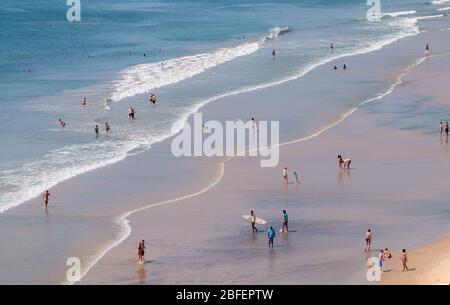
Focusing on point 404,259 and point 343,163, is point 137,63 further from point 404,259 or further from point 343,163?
point 404,259

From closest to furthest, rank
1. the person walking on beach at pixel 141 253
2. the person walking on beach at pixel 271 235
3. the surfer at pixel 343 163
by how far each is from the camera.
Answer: the person walking on beach at pixel 141 253 → the person walking on beach at pixel 271 235 → the surfer at pixel 343 163

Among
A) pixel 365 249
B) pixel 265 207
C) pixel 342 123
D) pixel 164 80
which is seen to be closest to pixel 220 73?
pixel 164 80

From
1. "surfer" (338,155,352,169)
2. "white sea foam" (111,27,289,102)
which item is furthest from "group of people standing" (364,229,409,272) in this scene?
"white sea foam" (111,27,289,102)

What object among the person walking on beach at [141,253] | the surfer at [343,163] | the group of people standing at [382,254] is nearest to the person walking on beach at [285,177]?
the surfer at [343,163]

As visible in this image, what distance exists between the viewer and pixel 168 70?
64.6 metres

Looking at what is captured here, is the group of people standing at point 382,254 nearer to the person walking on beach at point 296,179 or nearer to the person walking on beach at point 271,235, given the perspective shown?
the person walking on beach at point 271,235

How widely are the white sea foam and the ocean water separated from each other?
0.10m

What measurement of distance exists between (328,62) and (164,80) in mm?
11969
